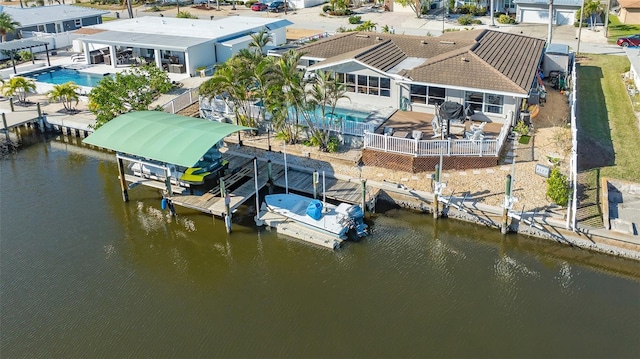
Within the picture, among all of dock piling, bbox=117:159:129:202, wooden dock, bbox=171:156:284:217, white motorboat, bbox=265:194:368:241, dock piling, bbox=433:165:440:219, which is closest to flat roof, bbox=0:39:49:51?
dock piling, bbox=117:159:129:202

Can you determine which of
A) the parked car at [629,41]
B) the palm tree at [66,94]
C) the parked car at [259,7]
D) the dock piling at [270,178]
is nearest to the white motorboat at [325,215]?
the dock piling at [270,178]

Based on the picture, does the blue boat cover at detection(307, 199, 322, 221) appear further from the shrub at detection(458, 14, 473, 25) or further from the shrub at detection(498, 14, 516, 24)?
the shrub at detection(498, 14, 516, 24)

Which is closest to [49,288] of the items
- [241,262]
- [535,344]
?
[241,262]

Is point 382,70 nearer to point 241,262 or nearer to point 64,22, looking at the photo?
point 241,262

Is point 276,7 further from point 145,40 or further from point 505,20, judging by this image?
point 145,40

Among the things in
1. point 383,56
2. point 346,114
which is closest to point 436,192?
point 346,114
